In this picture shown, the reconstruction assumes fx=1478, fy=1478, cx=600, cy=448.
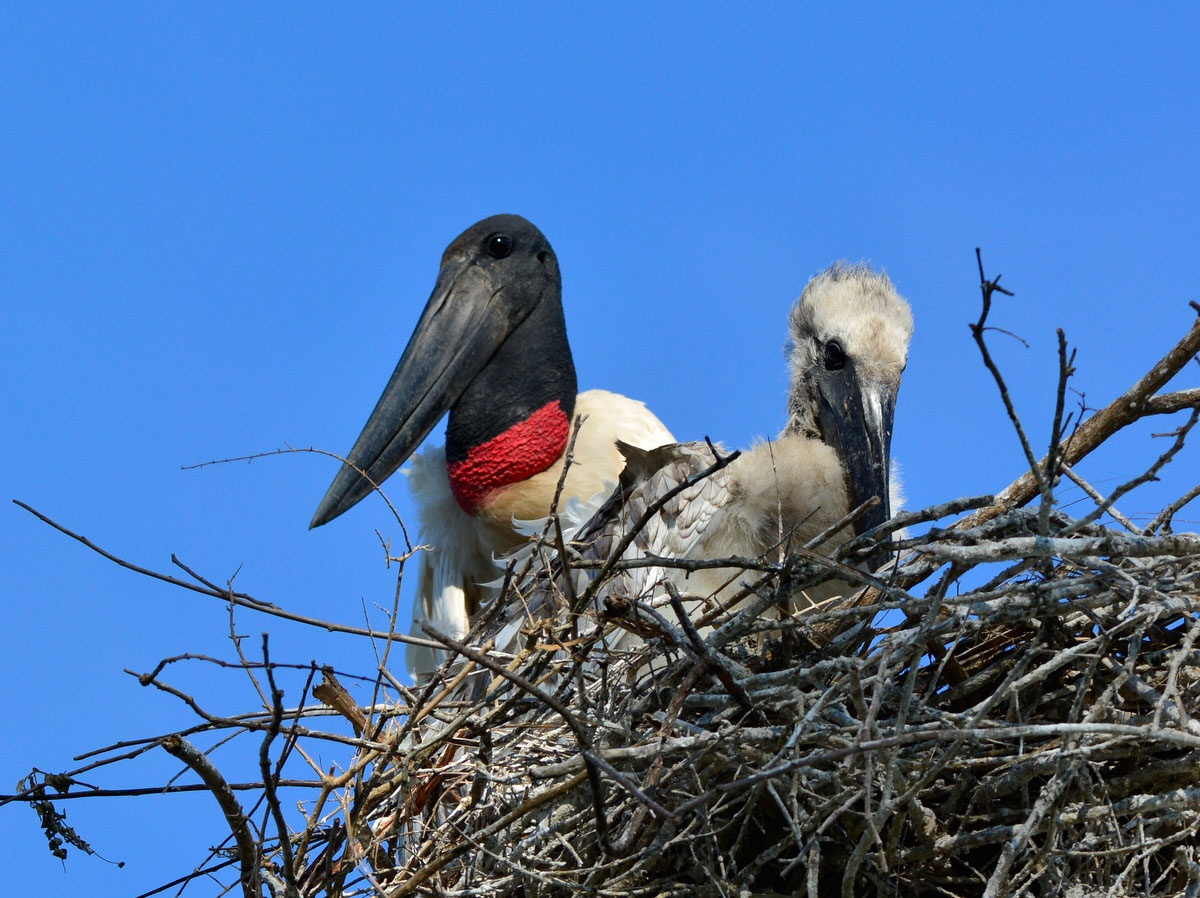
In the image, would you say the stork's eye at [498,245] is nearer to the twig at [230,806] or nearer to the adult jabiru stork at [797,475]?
the adult jabiru stork at [797,475]

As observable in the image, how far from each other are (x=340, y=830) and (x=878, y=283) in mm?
2237

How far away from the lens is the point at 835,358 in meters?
4.02

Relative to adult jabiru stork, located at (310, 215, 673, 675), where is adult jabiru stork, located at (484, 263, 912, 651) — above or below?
below

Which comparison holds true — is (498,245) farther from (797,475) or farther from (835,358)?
Answer: (797,475)

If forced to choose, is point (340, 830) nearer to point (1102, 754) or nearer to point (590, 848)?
point (590, 848)

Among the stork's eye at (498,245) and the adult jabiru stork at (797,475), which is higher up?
the stork's eye at (498,245)

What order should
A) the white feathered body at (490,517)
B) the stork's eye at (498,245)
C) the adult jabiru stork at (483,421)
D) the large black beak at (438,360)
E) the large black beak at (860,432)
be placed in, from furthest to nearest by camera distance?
the stork's eye at (498,245)
the large black beak at (438,360)
the adult jabiru stork at (483,421)
the white feathered body at (490,517)
the large black beak at (860,432)

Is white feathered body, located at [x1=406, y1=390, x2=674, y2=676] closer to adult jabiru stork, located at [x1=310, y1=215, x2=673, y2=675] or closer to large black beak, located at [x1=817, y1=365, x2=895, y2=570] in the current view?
adult jabiru stork, located at [x1=310, y1=215, x2=673, y2=675]

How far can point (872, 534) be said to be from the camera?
8.27ft

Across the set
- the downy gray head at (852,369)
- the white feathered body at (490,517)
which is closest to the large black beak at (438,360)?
the white feathered body at (490,517)

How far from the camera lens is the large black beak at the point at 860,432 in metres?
3.73

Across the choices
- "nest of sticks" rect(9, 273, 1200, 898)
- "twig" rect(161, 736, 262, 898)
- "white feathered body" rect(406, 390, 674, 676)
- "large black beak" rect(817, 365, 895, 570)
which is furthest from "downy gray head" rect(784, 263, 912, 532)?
"twig" rect(161, 736, 262, 898)

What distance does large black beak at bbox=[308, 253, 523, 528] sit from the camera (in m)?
4.80

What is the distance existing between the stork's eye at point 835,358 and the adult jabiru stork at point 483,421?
724 millimetres
